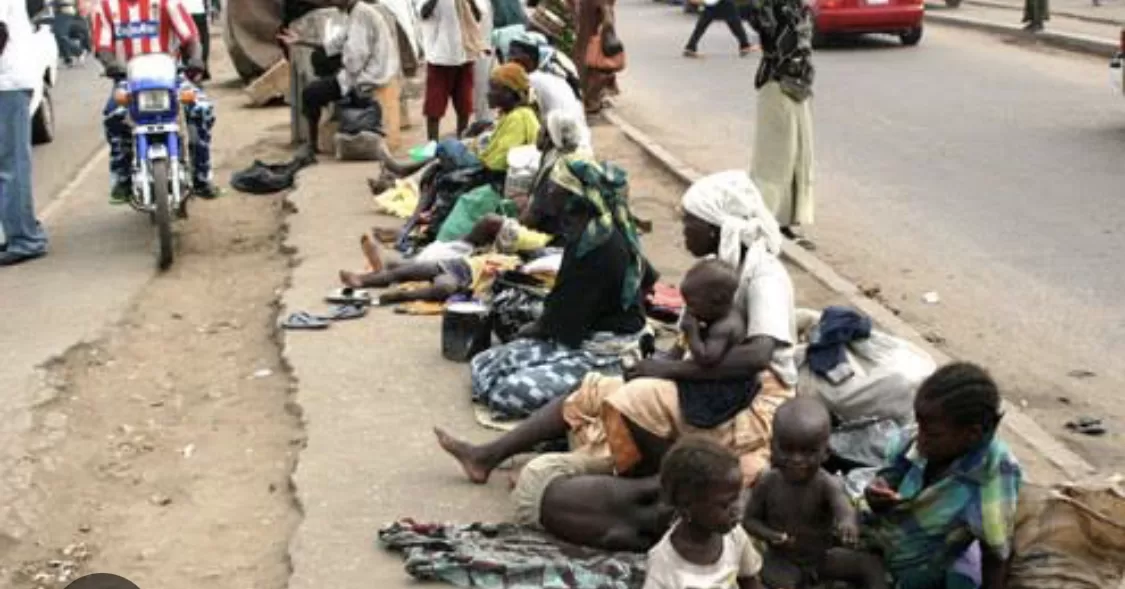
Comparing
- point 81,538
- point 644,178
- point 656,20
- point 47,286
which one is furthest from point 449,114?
point 656,20

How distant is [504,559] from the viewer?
487 cm

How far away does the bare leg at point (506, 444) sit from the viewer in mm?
5562

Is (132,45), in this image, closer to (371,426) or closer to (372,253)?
(372,253)

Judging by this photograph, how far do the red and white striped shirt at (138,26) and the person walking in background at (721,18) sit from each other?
493 inches

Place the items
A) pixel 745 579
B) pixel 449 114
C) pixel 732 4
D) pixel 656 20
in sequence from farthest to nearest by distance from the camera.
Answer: pixel 656 20
pixel 732 4
pixel 449 114
pixel 745 579

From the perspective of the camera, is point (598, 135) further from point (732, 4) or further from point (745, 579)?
point (745, 579)

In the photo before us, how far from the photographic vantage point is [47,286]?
30.7 feet

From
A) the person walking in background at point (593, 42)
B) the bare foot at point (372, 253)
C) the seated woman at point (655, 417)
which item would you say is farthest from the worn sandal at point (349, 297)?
the person walking in background at point (593, 42)

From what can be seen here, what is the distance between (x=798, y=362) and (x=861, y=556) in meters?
1.14

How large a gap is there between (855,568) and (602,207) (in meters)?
2.04

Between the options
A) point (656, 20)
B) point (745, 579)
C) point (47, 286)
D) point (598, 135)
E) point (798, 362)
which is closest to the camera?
point (745, 579)

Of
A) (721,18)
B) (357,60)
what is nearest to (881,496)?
(357,60)

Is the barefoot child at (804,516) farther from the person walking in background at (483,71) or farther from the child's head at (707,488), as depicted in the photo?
the person walking in background at (483,71)

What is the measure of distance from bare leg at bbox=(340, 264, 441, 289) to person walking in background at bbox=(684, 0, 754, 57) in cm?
1429
